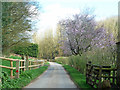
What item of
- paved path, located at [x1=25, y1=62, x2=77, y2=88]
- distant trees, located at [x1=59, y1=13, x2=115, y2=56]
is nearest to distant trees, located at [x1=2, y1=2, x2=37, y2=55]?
paved path, located at [x1=25, y1=62, x2=77, y2=88]

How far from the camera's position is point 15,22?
40.9 ft

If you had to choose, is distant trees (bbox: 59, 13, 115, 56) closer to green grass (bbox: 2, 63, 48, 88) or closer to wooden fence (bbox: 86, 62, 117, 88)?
green grass (bbox: 2, 63, 48, 88)

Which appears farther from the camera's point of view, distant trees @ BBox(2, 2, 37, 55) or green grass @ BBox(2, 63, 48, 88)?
distant trees @ BBox(2, 2, 37, 55)

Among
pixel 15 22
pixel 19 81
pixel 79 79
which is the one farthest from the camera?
pixel 15 22

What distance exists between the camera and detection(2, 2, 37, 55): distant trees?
445 inches

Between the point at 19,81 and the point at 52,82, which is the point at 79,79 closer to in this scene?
the point at 52,82

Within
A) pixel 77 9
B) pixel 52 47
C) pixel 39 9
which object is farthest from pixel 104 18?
pixel 52 47

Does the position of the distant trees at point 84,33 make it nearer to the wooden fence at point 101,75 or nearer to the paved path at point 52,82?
the paved path at point 52,82

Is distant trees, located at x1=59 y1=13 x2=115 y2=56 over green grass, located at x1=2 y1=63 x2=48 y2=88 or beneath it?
over

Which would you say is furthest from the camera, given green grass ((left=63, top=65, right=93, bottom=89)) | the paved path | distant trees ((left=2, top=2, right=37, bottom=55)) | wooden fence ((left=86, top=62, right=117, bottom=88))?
distant trees ((left=2, top=2, right=37, bottom=55))

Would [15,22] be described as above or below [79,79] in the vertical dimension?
above

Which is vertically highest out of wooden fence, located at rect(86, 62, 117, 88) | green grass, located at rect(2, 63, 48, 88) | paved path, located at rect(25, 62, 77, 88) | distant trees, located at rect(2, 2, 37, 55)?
distant trees, located at rect(2, 2, 37, 55)

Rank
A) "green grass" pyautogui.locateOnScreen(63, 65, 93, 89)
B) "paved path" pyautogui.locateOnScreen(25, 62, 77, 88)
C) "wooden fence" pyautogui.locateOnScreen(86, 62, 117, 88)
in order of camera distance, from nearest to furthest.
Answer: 1. "wooden fence" pyautogui.locateOnScreen(86, 62, 117, 88)
2. "green grass" pyautogui.locateOnScreen(63, 65, 93, 89)
3. "paved path" pyautogui.locateOnScreen(25, 62, 77, 88)

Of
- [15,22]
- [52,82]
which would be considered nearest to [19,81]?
[52,82]
